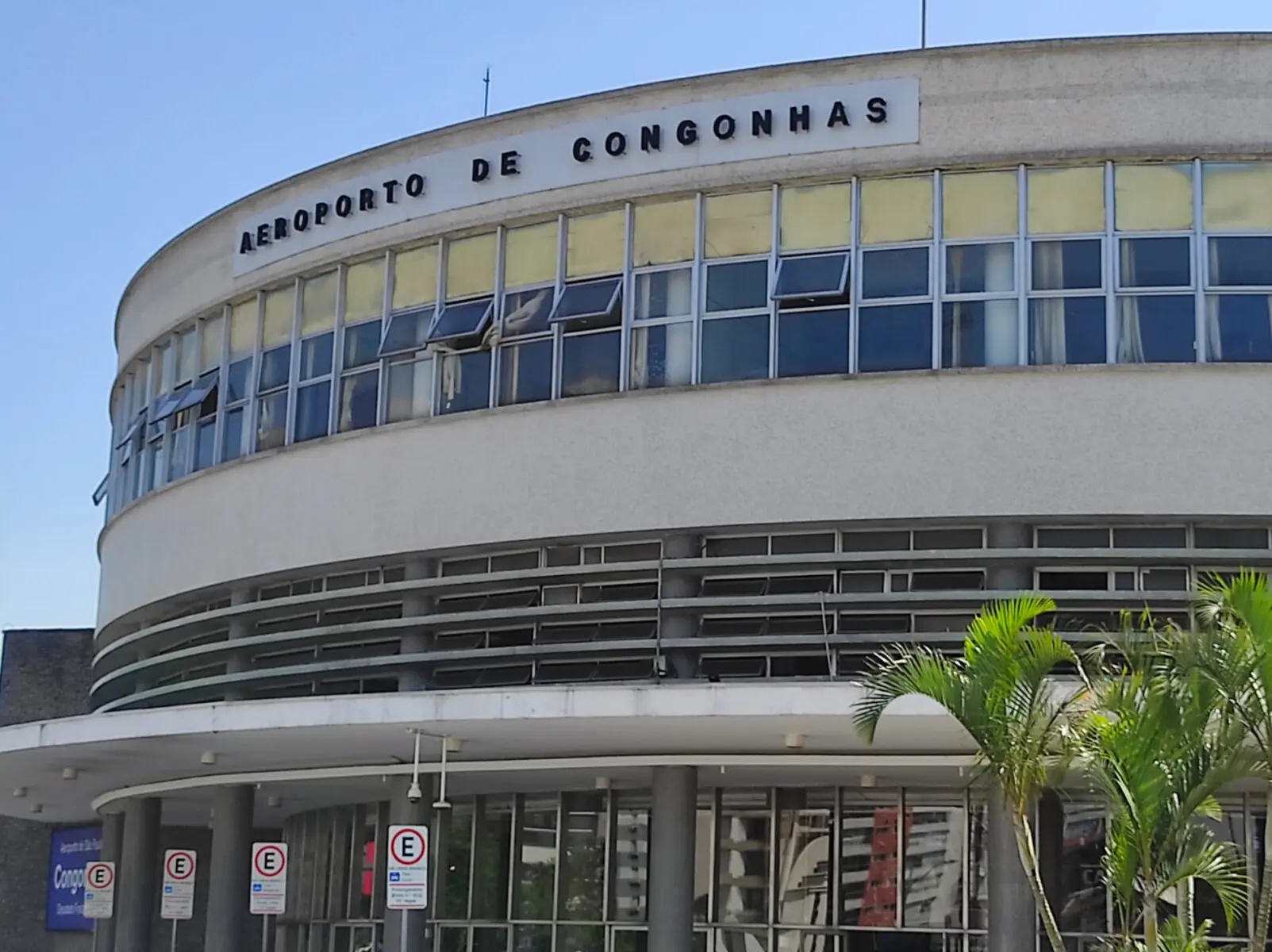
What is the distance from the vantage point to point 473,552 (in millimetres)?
22484

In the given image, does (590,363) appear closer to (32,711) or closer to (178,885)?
(178,885)

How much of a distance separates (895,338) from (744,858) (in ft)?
20.2

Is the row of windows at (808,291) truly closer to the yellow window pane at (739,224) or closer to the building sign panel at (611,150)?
the yellow window pane at (739,224)

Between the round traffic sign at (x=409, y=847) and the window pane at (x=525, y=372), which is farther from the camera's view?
the window pane at (x=525, y=372)

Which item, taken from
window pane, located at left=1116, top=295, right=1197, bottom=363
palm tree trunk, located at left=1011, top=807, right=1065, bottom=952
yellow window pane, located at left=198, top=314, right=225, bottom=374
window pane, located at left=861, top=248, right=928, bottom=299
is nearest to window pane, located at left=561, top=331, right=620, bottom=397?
window pane, located at left=861, top=248, right=928, bottom=299

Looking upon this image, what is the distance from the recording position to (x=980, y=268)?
67.8 ft

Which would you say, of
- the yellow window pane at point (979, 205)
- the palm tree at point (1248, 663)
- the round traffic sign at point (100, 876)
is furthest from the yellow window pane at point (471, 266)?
the palm tree at point (1248, 663)

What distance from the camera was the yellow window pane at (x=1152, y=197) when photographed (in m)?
20.3

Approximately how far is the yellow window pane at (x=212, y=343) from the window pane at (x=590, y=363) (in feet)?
19.8

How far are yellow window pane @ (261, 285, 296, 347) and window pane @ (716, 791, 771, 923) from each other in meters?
8.02

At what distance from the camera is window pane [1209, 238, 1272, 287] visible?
2008 cm

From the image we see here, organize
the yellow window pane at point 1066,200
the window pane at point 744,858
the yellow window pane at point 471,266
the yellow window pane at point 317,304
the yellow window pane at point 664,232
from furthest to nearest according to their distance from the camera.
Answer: the yellow window pane at point 317,304 < the yellow window pane at point 471,266 < the window pane at point 744,858 < the yellow window pane at point 664,232 < the yellow window pane at point 1066,200

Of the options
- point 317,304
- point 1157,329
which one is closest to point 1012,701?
point 1157,329

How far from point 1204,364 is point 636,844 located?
8.52m
